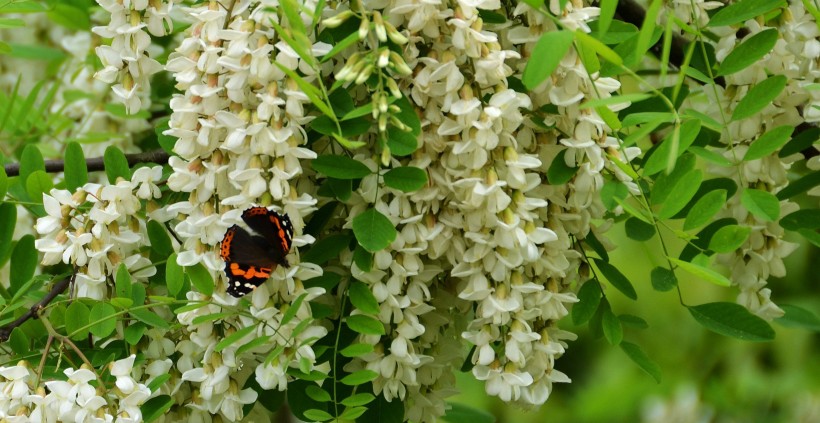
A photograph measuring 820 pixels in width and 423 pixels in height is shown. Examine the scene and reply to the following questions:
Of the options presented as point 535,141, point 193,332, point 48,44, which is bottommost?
point 48,44

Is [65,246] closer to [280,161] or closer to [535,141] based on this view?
[280,161]

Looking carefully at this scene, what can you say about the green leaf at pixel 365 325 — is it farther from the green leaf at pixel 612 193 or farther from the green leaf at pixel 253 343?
the green leaf at pixel 612 193

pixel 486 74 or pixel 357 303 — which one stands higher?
pixel 486 74

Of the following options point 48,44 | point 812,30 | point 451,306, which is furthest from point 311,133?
point 48,44

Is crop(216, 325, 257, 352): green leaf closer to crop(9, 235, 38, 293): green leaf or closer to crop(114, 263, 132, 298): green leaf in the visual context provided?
crop(114, 263, 132, 298): green leaf

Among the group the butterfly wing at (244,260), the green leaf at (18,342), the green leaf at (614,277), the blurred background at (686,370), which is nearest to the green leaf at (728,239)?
the green leaf at (614,277)

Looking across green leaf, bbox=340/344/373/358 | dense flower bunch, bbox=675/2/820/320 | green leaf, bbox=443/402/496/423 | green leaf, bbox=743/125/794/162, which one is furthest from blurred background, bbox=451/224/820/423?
green leaf, bbox=340/344/373/358
